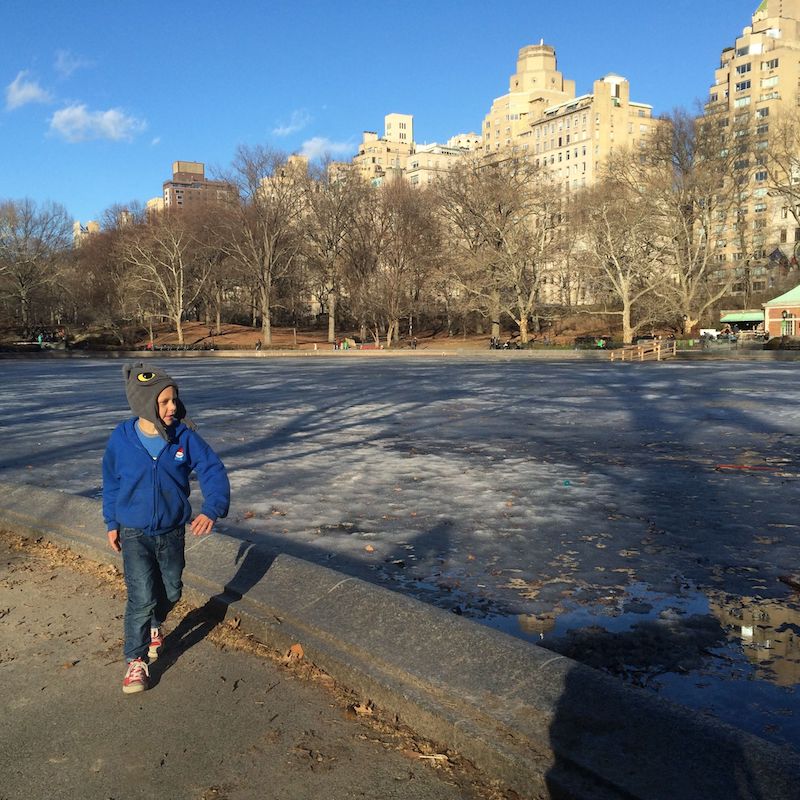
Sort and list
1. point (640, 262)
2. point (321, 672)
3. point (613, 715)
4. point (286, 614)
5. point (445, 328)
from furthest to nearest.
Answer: point (445, 328) → point (640, 262) → point (286, 614) → point (321, 672) → point (613, 715)

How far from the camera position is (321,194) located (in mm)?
62438

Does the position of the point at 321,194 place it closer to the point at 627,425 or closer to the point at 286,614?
the point at 627,425

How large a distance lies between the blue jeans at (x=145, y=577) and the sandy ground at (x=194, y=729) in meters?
0.26

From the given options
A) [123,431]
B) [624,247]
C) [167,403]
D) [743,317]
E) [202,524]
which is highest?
[624,247]

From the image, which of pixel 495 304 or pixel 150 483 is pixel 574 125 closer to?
pixel 495 304

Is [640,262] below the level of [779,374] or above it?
above

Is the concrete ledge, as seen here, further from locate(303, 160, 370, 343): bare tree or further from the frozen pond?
locate(303, 160, 370, 343): bare tree

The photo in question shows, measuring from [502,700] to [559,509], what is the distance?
168 inches

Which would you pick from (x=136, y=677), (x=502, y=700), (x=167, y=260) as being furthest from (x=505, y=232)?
(x=502, y=700)

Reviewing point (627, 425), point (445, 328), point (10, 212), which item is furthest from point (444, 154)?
point (627, 425)

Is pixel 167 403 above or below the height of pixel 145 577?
above

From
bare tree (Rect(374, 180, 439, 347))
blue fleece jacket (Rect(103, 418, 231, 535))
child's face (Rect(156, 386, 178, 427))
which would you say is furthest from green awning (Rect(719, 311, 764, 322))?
child's face (Rect(156, 386, 178, 427))

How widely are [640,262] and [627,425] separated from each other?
40541 millimetres

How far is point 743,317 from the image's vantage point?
210 ft
